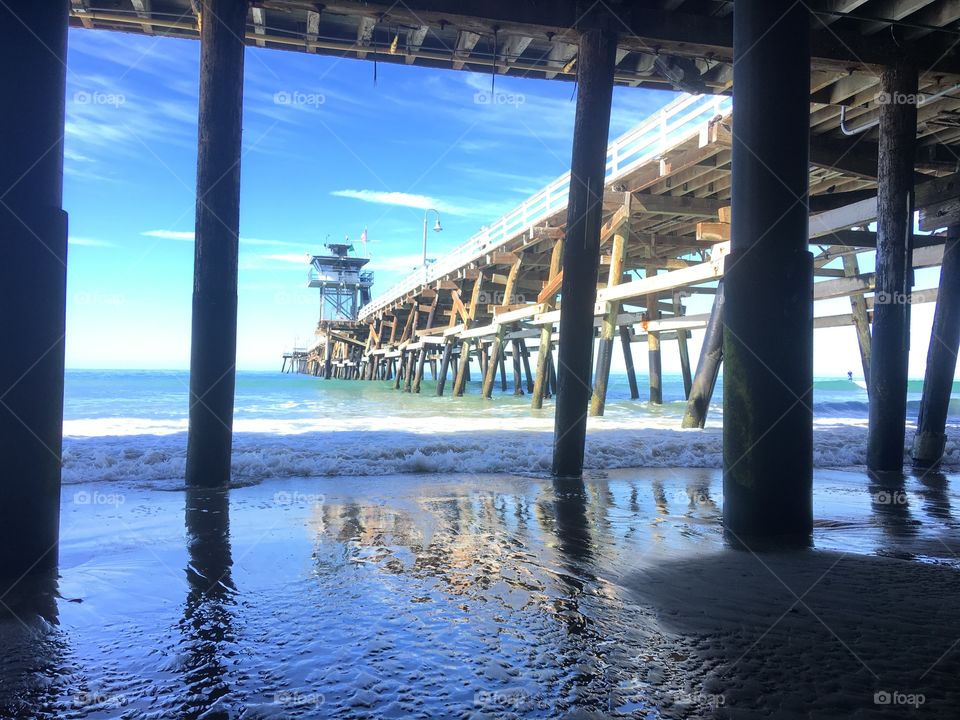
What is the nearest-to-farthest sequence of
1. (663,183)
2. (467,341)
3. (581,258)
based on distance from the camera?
(581,258) < (663,183) < (467,341)

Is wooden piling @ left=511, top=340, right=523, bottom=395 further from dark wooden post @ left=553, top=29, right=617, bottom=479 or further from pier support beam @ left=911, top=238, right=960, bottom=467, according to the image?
dark wooden post @ left=553, top=29, right=617, bottom=479

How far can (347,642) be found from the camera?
2.29m

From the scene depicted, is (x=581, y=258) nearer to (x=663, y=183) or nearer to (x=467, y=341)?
(x=663, y=183)

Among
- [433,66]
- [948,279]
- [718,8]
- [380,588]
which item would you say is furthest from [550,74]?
[380,588]

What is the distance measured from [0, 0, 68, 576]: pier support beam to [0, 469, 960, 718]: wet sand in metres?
0.37

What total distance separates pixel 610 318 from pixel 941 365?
6.04 m

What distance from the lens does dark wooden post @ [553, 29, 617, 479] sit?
6.40m

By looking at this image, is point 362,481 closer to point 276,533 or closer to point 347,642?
point 276,533

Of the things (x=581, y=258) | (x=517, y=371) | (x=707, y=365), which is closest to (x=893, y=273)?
(x=707, y=365)

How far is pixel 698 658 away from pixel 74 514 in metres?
4.45

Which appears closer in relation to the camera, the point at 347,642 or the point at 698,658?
the point at 698,658

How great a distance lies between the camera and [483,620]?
2506 mm

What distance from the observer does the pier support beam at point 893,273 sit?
22.1 feet

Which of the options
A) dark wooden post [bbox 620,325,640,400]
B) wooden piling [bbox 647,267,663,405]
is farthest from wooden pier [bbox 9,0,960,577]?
dark wooden post [bbox 620,325,640,400]
